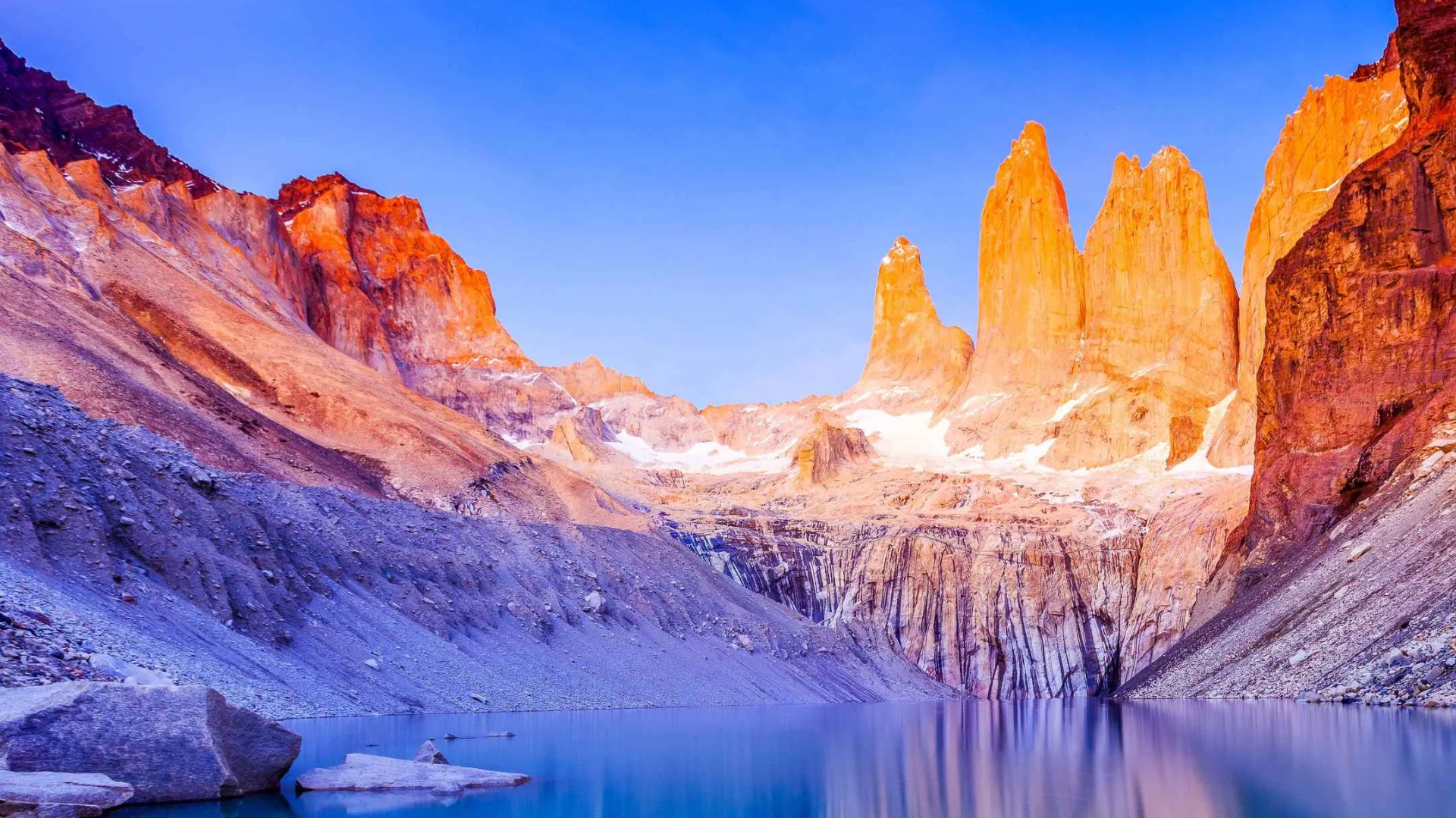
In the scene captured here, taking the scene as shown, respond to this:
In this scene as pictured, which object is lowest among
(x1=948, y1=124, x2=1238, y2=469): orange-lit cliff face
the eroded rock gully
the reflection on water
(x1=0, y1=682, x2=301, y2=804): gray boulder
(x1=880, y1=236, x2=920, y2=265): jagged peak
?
the reflection on water

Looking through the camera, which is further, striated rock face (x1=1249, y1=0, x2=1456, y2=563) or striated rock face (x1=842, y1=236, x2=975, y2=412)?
striated rock face (x1=842, y1=236, x2=975, y2=412)

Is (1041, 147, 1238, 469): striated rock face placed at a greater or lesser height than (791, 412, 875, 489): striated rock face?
greater

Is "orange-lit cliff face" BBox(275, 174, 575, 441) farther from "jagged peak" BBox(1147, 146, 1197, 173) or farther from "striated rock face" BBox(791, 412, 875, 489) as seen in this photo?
"jagged peak" BBox(1147, 146, 1197, 173)

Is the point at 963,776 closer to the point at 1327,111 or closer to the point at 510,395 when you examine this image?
the point at 1327,111

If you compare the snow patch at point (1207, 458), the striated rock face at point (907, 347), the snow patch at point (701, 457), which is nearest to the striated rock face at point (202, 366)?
the snow patch at point (1207, 458)

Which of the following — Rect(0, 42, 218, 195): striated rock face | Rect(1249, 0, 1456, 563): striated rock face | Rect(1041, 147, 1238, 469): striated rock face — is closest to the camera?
Rect(1249, 0, 1456, 563): striated rock face

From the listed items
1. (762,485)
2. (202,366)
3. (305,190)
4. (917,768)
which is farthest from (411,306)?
(917,768)

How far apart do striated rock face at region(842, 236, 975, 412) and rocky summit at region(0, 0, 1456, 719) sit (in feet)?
58.6

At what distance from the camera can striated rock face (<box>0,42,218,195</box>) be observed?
313 feet

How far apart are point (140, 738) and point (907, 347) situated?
524 ft

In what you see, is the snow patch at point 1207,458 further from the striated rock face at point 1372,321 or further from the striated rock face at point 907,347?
the striated rock face at point 907,347

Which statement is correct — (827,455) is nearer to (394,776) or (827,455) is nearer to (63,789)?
(394,776)

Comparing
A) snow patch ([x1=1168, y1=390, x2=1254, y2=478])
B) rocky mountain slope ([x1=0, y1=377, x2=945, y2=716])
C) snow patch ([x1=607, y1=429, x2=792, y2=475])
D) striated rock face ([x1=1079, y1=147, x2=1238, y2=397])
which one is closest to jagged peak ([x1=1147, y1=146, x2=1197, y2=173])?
striated rock face ([x1=1079, y1=147, x2=1238, y2=397])

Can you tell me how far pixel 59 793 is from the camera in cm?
1238
